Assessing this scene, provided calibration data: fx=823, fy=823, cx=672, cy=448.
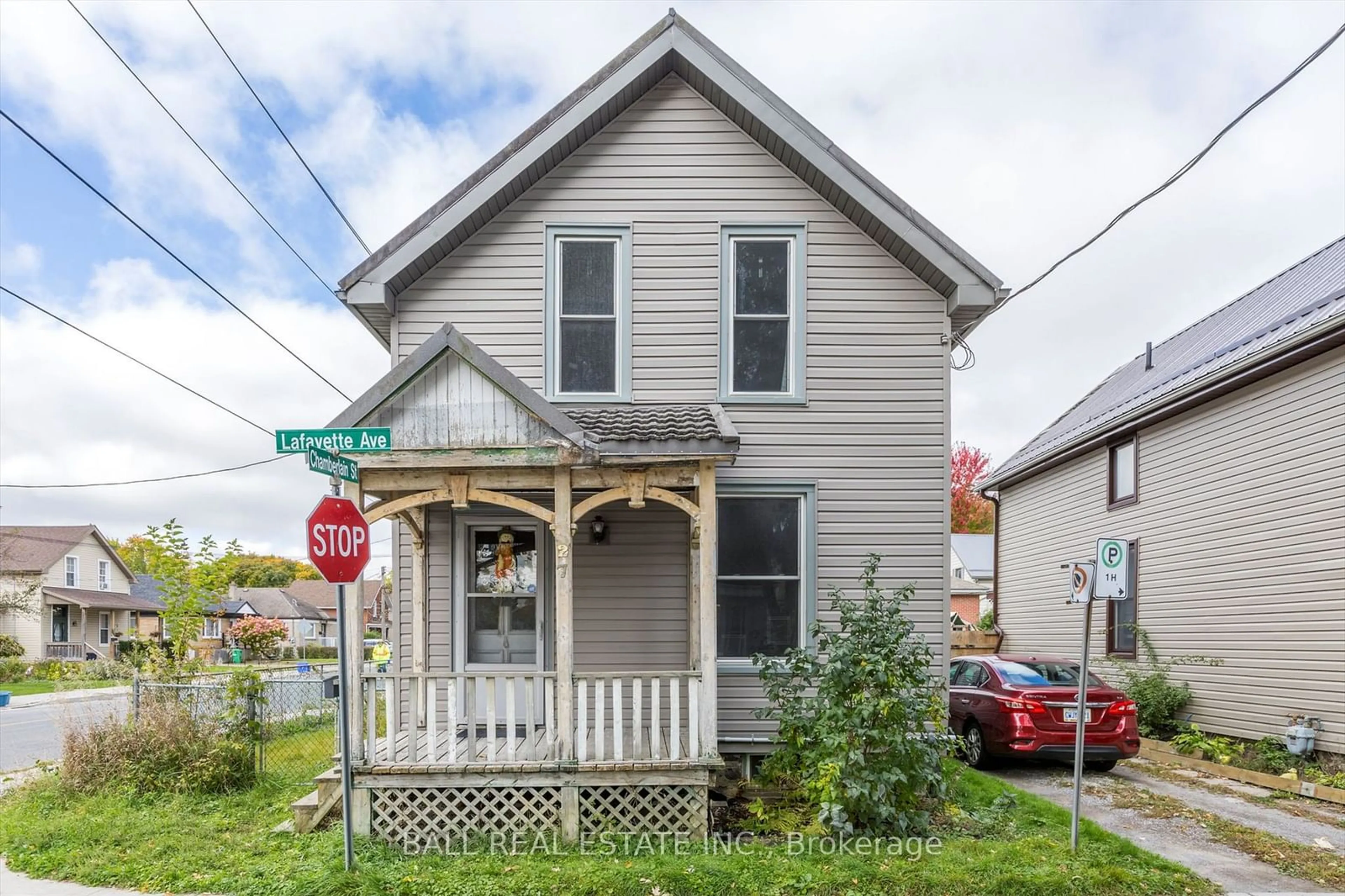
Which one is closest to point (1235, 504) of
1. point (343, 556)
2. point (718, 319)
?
point (718, 319)

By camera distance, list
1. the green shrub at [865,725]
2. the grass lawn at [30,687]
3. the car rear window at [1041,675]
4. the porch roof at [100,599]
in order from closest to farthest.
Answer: the green shrub at [865,725]
the car rear window at [1041,675]
the grass lawn at [30,687]
the porch roof at [100,599]

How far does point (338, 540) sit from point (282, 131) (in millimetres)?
6934

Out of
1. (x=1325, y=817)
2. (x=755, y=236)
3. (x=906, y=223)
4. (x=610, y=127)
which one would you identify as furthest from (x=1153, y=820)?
(x=610, y=127)

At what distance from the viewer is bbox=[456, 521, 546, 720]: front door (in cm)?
866

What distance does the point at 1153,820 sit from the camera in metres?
7.77

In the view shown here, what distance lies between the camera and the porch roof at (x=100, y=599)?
34344 mm

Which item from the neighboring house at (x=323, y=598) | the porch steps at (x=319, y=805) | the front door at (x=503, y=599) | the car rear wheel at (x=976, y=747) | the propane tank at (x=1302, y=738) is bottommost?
the neighboring house at (x=323, y=598)

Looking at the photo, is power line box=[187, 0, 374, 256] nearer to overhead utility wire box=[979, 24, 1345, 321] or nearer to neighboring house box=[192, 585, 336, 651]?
overhead utility wire box=[979, 24, 1345, 321]

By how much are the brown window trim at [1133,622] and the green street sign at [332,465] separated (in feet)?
40.8

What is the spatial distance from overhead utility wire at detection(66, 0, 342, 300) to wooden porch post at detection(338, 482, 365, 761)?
373 cm

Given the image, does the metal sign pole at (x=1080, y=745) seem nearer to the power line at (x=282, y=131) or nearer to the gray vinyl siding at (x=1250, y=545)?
the gray vinyl siding at (x=1250, y=545)

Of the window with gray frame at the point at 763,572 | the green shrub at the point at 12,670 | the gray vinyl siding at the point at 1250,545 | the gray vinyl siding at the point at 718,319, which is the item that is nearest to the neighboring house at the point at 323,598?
the green shrub at the point at 12,670

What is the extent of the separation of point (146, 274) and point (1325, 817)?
17.9 m

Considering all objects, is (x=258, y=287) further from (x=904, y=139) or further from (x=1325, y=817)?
(x=1325, y=817)
